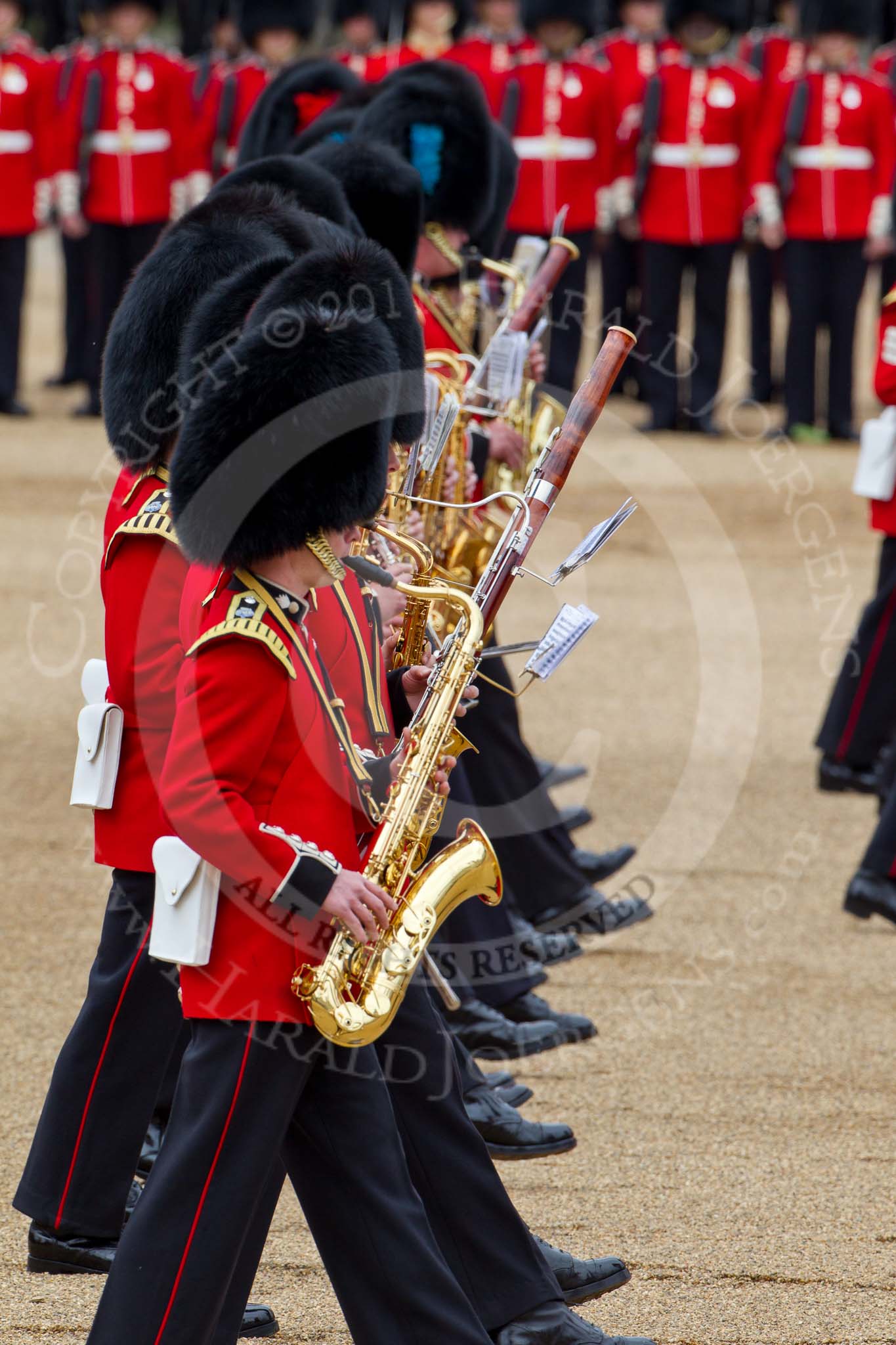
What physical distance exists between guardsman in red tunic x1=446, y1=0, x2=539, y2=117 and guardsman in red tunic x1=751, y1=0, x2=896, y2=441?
119 centimetres

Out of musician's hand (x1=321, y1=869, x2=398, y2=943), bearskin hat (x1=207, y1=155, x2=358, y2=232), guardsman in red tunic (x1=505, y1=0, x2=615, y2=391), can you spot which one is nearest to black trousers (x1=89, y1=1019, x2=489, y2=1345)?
musician's hand (x1=321, y1=869, x2=398, y2=943)

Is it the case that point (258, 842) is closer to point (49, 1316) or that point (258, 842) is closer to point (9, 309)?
point (49, 1316)

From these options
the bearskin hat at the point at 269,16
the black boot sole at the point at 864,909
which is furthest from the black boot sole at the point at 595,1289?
the bearskin hat at the point at 269,16

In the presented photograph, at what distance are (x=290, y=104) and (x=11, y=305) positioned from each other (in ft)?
16.2

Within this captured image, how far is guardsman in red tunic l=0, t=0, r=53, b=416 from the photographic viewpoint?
30.8 feet

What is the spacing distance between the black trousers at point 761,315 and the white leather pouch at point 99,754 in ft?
25.6

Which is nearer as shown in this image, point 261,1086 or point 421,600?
point 261,1086

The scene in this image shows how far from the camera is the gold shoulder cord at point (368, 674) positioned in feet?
7.61

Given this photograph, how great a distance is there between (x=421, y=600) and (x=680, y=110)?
7.02m

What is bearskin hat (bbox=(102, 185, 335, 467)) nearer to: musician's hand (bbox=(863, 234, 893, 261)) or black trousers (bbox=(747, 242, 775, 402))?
musician's hand (bbox=(863, 234, 893, 261))

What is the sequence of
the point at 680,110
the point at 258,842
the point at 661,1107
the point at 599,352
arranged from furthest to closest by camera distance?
1. the point at 680,110
2. the point at 661,1107
3. the point at 599,352
4. the point at 258,842

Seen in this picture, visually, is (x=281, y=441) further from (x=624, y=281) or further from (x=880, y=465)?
(x=624, y=281)

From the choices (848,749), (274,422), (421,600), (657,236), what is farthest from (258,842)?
(657,236)

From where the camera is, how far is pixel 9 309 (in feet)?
30.8
